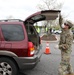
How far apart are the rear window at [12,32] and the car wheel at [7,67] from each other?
61 centimetres

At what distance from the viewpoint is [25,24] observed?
6148 mm

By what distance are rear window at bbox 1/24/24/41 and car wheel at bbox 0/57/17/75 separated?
61cm

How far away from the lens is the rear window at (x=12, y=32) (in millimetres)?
5855

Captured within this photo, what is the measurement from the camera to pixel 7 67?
5836mm

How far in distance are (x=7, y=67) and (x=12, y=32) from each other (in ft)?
3.33

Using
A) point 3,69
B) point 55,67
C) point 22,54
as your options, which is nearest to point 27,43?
point 22,54

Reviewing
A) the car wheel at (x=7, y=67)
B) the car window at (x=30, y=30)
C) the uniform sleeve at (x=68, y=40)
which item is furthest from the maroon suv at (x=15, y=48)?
the uniform sleeve at (x=68, y=40)

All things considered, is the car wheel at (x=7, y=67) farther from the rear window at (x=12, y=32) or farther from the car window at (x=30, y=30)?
the car window at (x=30, y=30)

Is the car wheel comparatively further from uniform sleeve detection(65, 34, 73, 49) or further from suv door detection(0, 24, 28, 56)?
uniform sleeve detection(65, 34, 73, 49)

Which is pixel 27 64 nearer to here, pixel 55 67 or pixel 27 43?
A: pixel 27 43

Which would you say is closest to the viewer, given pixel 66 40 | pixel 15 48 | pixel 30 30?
pixel 15 48

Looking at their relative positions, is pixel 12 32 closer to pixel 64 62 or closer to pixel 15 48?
pixel 15 48

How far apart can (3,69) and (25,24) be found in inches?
58.0

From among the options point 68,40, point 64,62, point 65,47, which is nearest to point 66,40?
point 68,40
